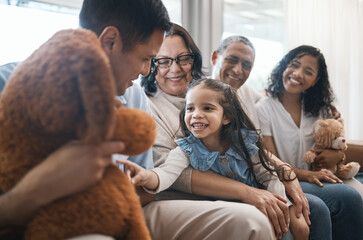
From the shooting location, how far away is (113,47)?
71 centimetres

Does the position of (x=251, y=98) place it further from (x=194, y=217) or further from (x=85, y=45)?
(x=85, y=45)

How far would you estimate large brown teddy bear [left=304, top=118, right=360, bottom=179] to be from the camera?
176cm

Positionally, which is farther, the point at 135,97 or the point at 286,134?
the point at 286,134

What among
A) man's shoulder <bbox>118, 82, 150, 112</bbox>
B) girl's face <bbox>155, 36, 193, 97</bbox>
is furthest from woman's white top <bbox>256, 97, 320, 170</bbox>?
man's shoulder <bbox>118, 82, 150, 112</bbox>

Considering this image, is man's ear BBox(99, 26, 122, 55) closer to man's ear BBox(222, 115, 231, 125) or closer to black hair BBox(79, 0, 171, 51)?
black hair BBox(79, 0, 171, 51)

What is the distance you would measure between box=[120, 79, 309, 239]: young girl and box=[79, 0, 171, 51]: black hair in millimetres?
542

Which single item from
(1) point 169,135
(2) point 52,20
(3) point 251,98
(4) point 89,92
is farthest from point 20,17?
(4) point 89,92

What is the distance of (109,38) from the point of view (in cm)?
70

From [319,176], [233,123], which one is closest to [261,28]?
[319,176]

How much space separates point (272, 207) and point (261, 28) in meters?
2.42

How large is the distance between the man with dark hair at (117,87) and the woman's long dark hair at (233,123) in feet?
1.81

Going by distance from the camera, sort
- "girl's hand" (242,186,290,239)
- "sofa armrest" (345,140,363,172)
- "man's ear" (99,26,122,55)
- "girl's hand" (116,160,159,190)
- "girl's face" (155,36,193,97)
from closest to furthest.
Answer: "man's ear" (99,26,122,55) < "girl's hand" (116,160,159,190) < "girl's hand" (242,186,290,239) < "girl's face" (155,36,193,97) < "sofa armrest" (345,140,363,172)

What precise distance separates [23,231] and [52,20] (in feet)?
4.30

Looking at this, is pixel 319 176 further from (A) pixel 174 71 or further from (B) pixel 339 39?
(B) pixel 339 39
